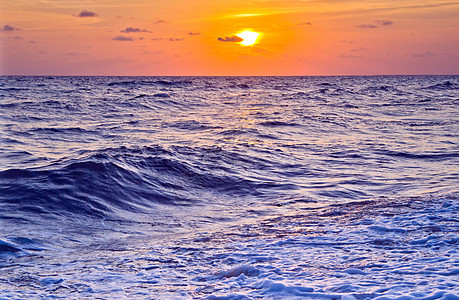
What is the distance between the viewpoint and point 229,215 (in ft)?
25.9

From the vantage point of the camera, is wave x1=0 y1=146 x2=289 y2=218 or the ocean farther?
wave x1=0 y1=146 x2=289 y2=218

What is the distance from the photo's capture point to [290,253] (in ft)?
17.8

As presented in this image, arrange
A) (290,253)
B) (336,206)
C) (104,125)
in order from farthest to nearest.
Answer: (104,125), (336,206), (290,253)

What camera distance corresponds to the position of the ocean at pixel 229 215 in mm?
4562

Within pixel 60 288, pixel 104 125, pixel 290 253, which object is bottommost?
pixel 60 288

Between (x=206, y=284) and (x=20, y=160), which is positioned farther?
(x=20, y=160)

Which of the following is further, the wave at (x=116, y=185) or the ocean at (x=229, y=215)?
the wave at (x=116, y=185)

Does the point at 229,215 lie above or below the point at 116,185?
below

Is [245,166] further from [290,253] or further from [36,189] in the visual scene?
[290,253]

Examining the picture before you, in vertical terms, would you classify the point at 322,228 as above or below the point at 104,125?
below

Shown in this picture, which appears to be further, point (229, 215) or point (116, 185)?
point (116, 185)

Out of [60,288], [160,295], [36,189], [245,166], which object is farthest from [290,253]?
[245,166]

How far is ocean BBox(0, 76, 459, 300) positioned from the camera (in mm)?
4562

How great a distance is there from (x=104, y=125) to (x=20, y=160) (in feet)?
27.4
